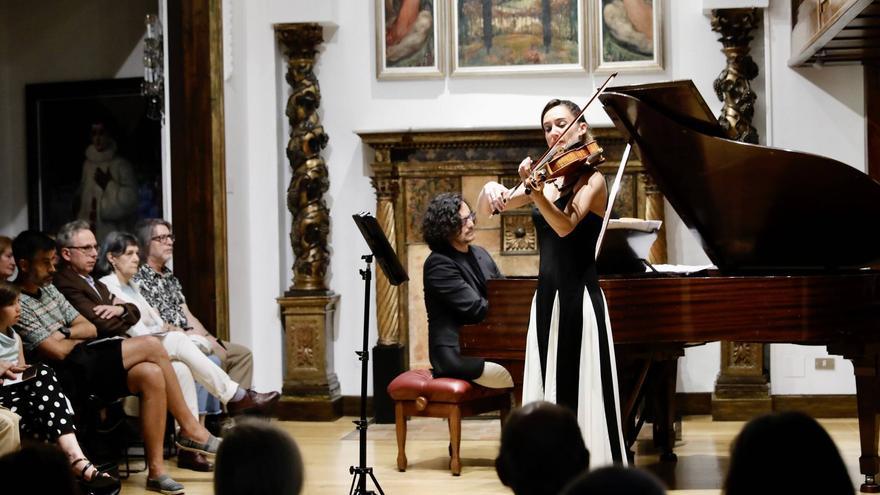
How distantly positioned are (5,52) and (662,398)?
6.03 metres

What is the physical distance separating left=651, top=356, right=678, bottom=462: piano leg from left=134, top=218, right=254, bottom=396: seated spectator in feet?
8.01

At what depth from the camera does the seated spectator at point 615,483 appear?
1.58 m

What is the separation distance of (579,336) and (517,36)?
4.20m

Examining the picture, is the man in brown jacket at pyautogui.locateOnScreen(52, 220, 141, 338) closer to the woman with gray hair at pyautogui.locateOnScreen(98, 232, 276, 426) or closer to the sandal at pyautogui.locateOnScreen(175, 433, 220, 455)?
the woman with gray hair at pyautogui.locateOnScreen(98, 232, 276, 426)

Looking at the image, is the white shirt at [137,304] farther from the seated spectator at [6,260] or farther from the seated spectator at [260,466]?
the seated spectator at [260,466]

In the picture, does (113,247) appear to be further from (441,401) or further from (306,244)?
(441,401)

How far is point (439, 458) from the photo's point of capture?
650 cm

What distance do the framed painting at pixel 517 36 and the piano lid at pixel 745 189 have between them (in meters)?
3.25

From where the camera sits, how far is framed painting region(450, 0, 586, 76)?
805cm

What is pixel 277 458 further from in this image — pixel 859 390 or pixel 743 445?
pixel 859 390

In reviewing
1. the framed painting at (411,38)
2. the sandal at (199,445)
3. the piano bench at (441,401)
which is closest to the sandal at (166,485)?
the sandal at (199,445)

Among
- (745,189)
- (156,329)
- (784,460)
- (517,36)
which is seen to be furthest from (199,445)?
(784,460)

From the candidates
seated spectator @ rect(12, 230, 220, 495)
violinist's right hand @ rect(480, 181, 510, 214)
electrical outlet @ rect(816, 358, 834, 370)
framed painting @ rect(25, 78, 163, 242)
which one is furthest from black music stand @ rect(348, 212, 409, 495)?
framed painting @ rect(25, 78, 163, 242)

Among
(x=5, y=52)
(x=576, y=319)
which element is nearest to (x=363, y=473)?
(x=576, y=319)
